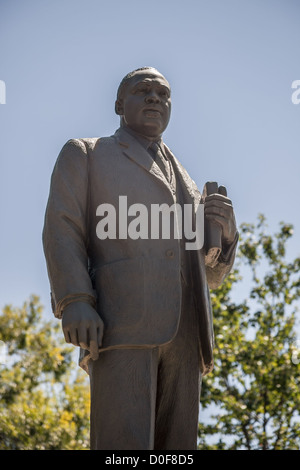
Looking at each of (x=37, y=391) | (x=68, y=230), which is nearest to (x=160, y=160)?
(x=68, y=230)

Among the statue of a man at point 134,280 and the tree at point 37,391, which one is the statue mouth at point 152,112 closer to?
the statue of a man at point 134,280

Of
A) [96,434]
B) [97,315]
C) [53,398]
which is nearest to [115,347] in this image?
[97,315]

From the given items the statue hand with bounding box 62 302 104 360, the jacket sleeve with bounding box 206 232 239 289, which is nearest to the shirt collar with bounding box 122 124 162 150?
the jacket sleeve with bounding box 206 232 239 289

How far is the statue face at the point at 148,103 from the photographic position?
226 inches

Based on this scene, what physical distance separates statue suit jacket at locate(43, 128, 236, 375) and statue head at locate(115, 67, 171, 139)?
0.58ft

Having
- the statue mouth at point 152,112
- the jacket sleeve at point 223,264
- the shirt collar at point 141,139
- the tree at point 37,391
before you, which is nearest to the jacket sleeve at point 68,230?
the shirt collar at point 141,139

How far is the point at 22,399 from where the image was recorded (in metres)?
22.8

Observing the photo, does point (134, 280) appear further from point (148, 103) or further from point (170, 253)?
point (148, 103)

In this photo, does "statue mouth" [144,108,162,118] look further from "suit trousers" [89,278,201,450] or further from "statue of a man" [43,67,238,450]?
"suit trousers" [89,278,201,450]

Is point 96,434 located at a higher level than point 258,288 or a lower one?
lower

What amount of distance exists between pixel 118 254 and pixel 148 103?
1.21m

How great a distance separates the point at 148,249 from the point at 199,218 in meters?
0.57

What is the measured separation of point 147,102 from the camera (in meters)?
5.73
